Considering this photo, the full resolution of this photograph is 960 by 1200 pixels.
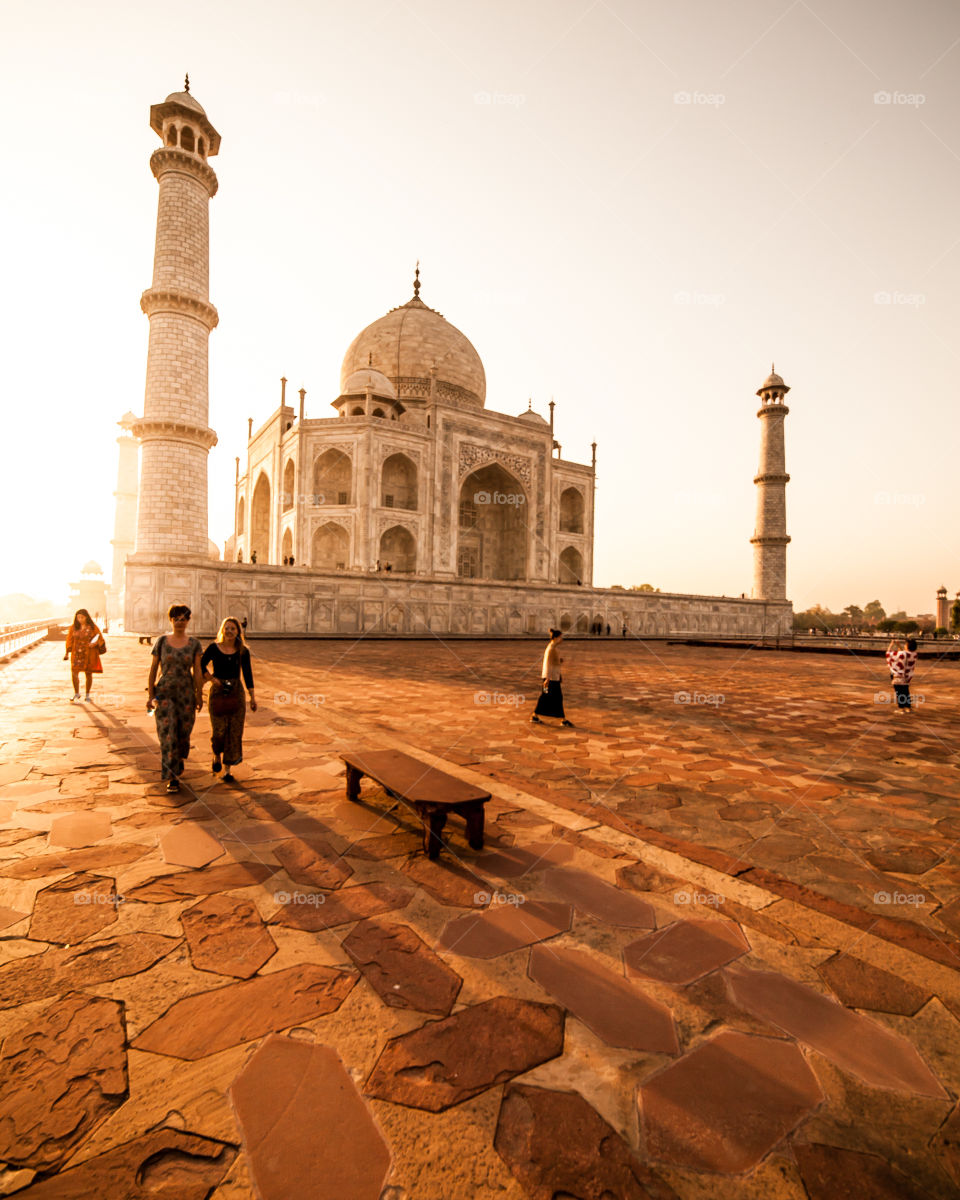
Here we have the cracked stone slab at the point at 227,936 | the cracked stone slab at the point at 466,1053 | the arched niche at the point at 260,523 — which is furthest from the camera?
the arched niche at the point at 260,523

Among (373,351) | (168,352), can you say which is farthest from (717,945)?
(373,351)

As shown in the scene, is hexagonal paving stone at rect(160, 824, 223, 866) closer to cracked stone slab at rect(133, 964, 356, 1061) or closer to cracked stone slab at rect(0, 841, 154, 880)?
cracked stone slab at rect(0, 841, 154, 880)

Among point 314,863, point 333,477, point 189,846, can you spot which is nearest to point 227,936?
point 314,863

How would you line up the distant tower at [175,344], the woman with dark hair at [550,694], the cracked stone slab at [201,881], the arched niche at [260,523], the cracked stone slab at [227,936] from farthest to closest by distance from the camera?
the arched niche at [260,523]
the distant tower at [175,344]
the woman with dark hair at [550,694]
the cracked stone slab at [201,881]
the cracked stone slab at [227,936]

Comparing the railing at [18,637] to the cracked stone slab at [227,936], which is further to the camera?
the railing at [18,637]

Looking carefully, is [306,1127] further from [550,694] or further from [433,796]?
[550,694]

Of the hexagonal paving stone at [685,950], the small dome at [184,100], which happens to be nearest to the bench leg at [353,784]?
the hexagonal paving stone at [685,950]

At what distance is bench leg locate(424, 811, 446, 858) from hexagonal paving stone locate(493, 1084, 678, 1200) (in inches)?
56.6

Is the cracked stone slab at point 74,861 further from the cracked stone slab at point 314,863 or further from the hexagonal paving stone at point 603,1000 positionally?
the hexagonal paving stone at point 603,1000

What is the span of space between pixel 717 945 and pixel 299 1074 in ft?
4.97

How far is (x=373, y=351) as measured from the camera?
3378 centimetres

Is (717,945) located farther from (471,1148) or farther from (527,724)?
(527,724)

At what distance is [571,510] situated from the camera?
34.8 metres

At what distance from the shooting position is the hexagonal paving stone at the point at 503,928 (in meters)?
2.21
